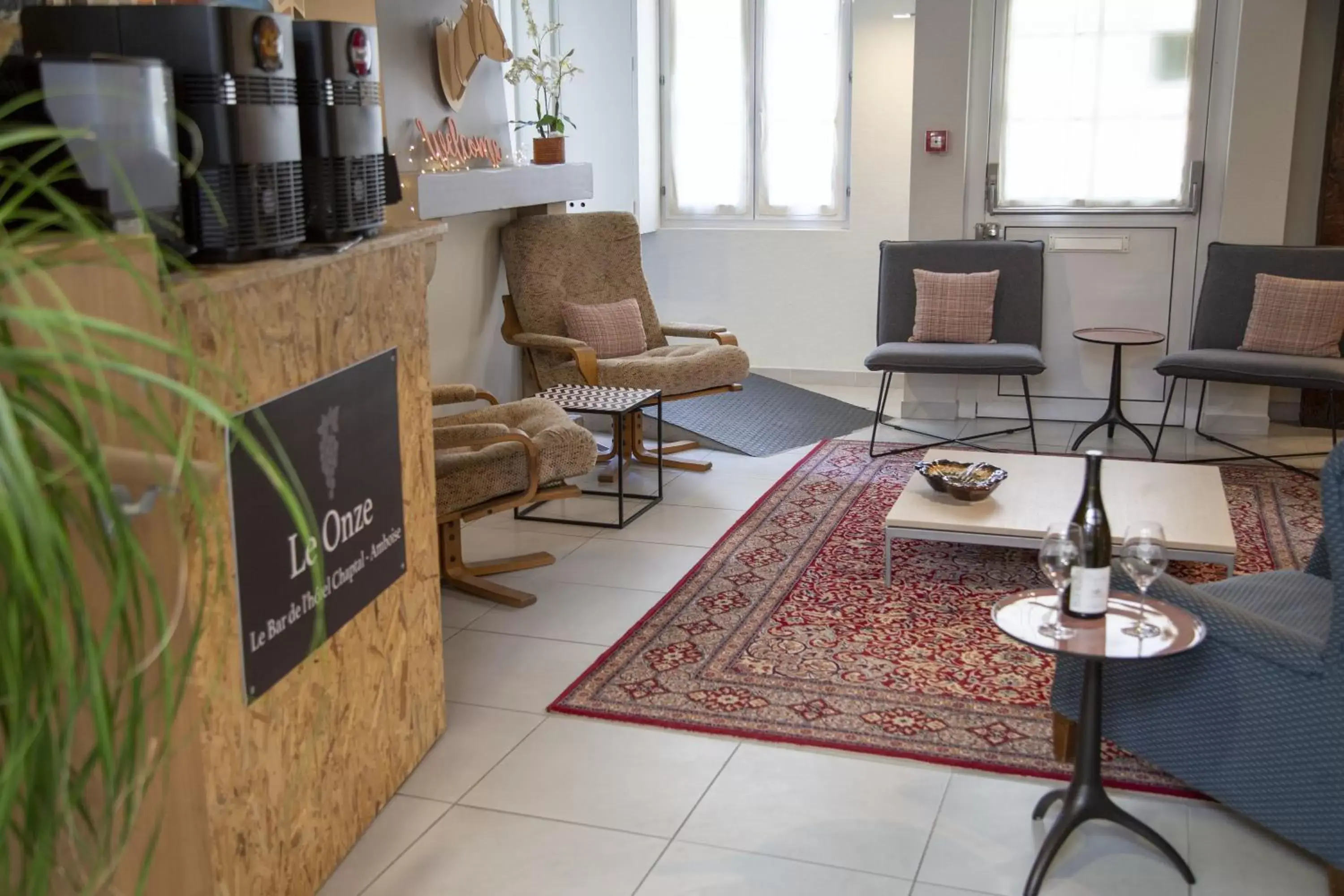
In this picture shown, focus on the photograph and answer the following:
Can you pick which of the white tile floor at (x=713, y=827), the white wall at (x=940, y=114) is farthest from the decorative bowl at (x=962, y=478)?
the white wall at (x=940, y=114)

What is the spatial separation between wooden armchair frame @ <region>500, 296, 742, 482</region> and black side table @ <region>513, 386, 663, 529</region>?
0.50ft

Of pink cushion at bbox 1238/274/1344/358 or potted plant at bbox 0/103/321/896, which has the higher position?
potted plant at bbox 0/103/321/896

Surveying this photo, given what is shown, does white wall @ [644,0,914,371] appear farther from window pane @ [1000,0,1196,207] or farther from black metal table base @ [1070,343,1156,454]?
black metal table base @ [1070,343,1156,454]

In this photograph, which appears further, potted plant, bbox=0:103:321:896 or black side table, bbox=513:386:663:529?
black side table, bbox=513:386:663:529

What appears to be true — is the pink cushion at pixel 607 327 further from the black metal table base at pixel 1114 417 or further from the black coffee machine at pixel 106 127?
the black coffee machine at pixel 106 127

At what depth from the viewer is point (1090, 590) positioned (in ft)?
8.04

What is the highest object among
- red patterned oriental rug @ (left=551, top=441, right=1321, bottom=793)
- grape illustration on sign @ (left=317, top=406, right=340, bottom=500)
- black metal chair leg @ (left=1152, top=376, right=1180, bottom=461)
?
grape illustration on sign @ (left=317, top=406, right=340, bottom=500)

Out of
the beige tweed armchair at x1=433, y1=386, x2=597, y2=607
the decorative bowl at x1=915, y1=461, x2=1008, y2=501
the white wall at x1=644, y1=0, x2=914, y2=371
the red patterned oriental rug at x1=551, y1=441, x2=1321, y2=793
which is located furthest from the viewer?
the white wall at x1=644, y1=0, x2=914, y2=371

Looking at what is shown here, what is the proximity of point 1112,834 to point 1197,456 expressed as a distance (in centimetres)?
358

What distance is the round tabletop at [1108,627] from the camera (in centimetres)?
233

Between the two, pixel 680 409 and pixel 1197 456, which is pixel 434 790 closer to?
pixel 680 409

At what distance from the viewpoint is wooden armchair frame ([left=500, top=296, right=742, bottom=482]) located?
5449mm

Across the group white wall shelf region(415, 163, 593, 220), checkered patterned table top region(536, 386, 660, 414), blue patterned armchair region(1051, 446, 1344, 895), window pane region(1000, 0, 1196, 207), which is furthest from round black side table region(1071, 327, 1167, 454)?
blue patterned armchair region(1051, 446, 1344, 895)

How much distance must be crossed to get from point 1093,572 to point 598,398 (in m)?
2.90
